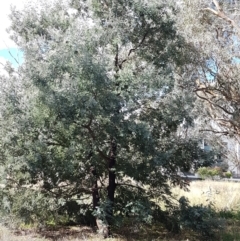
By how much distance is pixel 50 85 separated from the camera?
848cm

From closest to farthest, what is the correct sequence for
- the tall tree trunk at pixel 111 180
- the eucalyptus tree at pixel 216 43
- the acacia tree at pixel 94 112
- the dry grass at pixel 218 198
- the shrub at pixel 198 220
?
the acacia tree at pixel 94 112 → the tall tree trunk at pixel 111 180 → the shrub at pixel 198 220 → the eucalyptus tree at pixel 216 43 → the dry grass at pixel 218 198

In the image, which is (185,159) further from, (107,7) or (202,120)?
(202,120)

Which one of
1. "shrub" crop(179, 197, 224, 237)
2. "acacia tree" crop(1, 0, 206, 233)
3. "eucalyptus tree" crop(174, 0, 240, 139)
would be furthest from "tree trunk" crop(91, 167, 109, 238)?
"eucalyptus tree" crop(174, 0, 240, 139)

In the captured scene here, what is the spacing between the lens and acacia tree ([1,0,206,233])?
28.1 feet

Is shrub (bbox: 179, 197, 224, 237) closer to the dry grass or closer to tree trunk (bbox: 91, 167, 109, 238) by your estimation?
tree trunk (bbox: 91, 167, 109, 238)

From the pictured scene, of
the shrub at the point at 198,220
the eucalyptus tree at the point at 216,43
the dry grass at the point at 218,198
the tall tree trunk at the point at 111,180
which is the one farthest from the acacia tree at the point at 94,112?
the dry grass at the point at 218,198

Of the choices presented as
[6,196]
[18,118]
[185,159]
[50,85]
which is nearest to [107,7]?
[50,85]

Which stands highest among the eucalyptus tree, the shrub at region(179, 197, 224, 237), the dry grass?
the eucalyptus tree

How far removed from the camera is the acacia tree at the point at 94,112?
8578 millimetres

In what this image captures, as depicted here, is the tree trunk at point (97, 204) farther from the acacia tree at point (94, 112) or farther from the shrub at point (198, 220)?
the shrub at point (198, 220)

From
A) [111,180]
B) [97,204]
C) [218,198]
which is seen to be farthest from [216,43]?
[97,204]

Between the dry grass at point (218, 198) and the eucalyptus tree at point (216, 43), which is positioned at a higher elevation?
the eucalyptus tree at point (216, 43)

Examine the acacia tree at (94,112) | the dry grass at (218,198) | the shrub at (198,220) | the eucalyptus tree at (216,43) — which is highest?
the eucalyptus tree at (216,43)

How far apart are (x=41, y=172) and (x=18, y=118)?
1.28m
